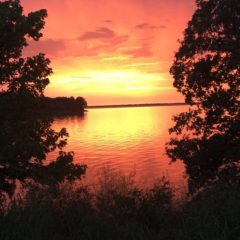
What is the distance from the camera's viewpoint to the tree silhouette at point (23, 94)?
17.5m

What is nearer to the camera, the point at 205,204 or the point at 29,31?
A: the point at 205,204

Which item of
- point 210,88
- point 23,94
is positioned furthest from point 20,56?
point 210,88

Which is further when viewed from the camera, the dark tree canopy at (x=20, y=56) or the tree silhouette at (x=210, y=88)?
the tree silhouette at (x=210, y=88)

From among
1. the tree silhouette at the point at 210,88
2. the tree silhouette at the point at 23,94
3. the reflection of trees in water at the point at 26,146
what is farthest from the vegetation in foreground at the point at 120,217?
the tree silhouette at the point at 210,88

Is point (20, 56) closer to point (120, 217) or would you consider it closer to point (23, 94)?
point (23, 94)

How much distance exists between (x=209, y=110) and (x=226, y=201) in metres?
13.1

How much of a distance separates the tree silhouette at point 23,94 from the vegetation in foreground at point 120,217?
5664 millimetres

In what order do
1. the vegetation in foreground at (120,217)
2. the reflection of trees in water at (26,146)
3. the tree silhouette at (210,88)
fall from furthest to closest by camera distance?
the tree silhouette at (210,88) < the reflection of trees in water at (26,146) < the vegetation in foreground at (120,217)

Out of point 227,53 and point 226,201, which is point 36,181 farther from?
point 227,53

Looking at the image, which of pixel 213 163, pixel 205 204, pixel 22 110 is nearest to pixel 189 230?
pixel 205 204

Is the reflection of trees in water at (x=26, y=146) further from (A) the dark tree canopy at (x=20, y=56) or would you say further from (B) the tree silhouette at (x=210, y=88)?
(B) the tree silhouette at (x=210, y=88)

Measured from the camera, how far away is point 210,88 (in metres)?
22.2

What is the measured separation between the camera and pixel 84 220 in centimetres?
952

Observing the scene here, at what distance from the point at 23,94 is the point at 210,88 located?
33.9 feet
